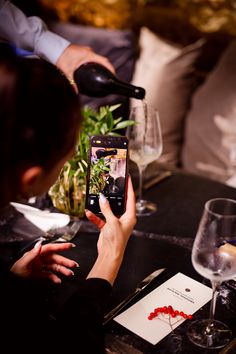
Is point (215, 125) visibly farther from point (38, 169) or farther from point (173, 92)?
point (38, 169)

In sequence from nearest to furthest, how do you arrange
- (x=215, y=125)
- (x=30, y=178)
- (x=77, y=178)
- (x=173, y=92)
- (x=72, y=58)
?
(x=30, y=178)
(x=77, y=178)
(x=72, y=58)
(x=215, y=125)
(x=173, y=92)

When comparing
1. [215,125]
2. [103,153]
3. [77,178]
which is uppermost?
[103,153]

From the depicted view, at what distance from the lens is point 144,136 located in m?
1.44

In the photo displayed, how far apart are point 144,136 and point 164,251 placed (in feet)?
1.19

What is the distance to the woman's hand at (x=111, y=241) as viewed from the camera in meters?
1.03

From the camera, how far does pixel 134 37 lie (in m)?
2.77

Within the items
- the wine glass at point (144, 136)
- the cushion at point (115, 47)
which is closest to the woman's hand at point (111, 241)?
the wine glass at point (144, 136)

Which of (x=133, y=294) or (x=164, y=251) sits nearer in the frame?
(x=133, y=294)

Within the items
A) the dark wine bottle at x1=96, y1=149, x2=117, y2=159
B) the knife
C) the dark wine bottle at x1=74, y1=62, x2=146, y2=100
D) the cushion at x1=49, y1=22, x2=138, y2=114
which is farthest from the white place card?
the cushion at x1=49, y1=22, x2=138, y2=114

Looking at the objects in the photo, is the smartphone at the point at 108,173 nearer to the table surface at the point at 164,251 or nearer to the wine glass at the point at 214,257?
the table surface at the point at 164,251

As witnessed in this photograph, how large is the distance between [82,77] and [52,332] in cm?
87

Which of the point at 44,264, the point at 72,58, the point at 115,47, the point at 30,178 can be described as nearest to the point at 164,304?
the point at 44,264

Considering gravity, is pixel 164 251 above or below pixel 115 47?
below

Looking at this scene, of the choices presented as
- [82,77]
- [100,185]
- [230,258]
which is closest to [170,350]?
[230,258]
